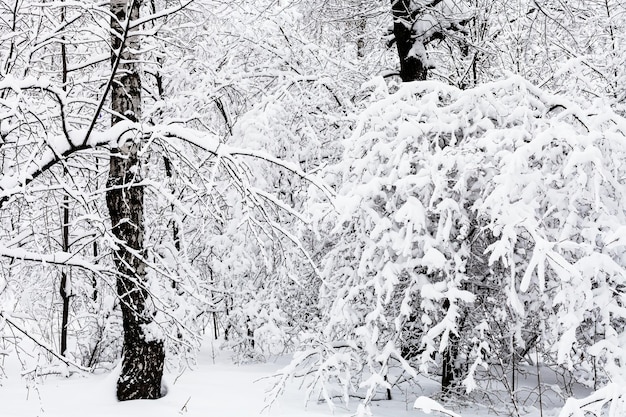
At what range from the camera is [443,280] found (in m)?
5.73

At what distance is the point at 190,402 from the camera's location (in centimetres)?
564

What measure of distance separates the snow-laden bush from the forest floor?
1.05 ft

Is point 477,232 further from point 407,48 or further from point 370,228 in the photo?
point 407,48

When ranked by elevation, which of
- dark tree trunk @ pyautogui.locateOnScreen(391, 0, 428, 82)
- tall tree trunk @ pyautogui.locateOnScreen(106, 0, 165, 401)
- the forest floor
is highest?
dark tree trunk @ pyautogui.locateOnScreen(391, 0, 428, 82)

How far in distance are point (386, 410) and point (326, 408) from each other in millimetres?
611

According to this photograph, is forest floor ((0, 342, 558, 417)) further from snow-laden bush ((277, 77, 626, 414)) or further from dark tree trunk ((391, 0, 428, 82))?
dark tree trunk ((391, 0, 428, 82))

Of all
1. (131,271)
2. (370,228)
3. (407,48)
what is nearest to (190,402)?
(131,271)

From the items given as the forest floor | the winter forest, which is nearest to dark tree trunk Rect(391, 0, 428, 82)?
the winter forest

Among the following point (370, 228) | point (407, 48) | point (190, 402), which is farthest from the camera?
point (407, 48)

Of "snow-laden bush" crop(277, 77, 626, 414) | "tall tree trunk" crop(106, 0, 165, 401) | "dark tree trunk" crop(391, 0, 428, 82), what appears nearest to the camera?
"snow-laden bush" crop(277, 77, 626, 414)


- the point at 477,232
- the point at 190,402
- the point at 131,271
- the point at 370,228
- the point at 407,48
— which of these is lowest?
the point at 190,402

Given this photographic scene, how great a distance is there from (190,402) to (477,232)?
311 centimetres

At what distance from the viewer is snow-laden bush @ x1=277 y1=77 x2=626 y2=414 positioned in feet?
16.2

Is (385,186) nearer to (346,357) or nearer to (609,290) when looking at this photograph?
(346,357)
